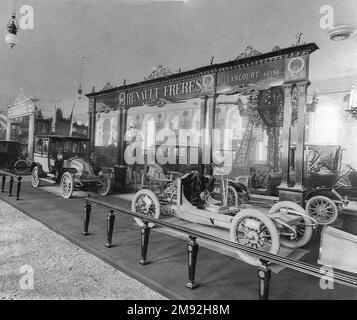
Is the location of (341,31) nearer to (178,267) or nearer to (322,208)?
(322,208)

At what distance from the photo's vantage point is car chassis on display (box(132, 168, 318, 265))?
3.82m

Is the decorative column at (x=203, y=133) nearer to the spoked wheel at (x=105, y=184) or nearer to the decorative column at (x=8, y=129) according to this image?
the spoked wheel at (x=105, y=184)

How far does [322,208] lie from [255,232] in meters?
3.78

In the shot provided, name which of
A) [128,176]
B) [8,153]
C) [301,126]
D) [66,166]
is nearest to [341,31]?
[301,126]

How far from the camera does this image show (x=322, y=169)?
7891 millimetres

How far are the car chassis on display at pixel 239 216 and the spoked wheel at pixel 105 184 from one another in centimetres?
376

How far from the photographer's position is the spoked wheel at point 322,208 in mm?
6536

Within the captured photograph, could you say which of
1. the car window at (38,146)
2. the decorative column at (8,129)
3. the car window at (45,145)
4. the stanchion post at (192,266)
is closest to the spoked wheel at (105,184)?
the car window at (45,145)

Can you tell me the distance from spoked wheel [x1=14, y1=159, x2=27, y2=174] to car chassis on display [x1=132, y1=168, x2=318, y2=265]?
13.8m

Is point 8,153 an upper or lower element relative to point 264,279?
upper

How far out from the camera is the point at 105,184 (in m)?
9.74

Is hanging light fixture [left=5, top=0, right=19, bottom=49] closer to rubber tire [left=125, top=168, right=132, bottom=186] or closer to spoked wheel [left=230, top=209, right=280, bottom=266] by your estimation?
rubber tire [left=125, top=168, right=132, bottom=186]

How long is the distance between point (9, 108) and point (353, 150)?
2421cm

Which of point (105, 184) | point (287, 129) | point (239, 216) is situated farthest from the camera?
point (105, 184)
